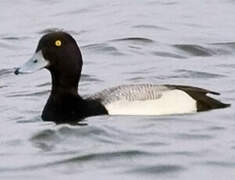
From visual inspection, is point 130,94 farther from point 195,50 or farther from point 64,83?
point 195,50

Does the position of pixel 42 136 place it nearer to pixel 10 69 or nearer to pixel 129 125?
pixel 129 125

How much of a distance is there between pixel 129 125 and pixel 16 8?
907 cm

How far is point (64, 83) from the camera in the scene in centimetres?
1298

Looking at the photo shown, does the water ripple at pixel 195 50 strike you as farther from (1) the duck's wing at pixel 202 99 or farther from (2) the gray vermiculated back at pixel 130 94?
(2) the gray vermiculated back at pixel 130 94

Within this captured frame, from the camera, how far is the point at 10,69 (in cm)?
1611

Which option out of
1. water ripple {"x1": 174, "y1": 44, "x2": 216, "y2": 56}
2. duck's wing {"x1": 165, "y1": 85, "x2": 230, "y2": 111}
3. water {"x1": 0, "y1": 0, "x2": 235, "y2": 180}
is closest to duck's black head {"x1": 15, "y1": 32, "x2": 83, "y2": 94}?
water {"x1": 0, "y1": 0, "x2": 235, "y2": 180}

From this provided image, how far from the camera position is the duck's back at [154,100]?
12.5 m

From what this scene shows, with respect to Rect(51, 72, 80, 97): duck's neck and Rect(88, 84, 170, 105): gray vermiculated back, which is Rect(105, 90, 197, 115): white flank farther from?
Rect(51, 72, 80, 97): duck's neck

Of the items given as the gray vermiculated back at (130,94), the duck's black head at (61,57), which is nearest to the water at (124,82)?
the gray vermiculated back at (130,94)

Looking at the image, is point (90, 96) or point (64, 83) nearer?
point (90, 96)

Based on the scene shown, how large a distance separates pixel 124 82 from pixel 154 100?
2484mm

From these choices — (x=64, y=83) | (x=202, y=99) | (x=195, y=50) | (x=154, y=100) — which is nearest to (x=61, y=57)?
(x=64, y=83)

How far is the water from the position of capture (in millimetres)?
10766

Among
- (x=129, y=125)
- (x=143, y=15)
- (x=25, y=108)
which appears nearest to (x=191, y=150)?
(x=129, y=125)
